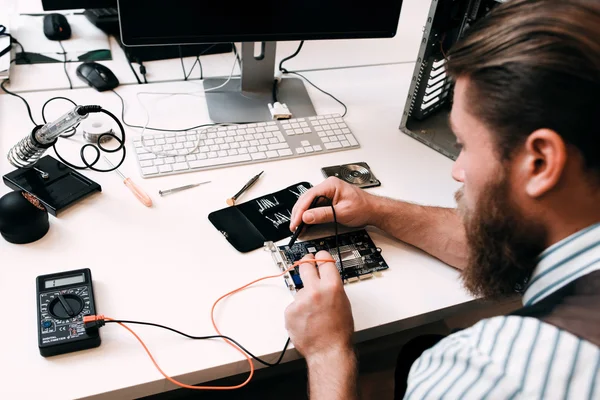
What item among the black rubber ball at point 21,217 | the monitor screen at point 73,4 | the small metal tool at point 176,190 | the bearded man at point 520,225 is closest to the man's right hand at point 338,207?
the bearded man at point 520,225

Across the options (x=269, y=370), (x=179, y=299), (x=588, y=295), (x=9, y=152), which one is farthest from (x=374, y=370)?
(x=9, y=152)

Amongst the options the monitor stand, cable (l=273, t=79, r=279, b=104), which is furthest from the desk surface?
cable (l=273, t=79, r=279, b=104)

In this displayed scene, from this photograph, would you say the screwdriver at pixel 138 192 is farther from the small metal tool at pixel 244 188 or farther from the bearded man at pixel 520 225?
the bearded man at pixel 520 225

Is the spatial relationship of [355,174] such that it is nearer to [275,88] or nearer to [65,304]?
[275,88]

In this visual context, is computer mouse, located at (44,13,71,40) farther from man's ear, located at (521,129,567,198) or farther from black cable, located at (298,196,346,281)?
man's ear, located at (521,129,567,198)

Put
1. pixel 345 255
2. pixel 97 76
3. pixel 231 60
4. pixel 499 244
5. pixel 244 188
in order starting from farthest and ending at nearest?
pixel 231 60
pixel 97 76
pixel 244 188
pixel 345 255
pixel 499 244

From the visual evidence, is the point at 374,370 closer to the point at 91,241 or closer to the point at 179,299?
the point at 179,299

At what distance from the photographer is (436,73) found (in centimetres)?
127

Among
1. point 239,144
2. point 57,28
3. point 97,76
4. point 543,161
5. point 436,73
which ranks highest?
point 57,28

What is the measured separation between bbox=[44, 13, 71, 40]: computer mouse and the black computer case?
95cm

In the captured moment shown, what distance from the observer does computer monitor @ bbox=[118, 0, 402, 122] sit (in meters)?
1.03

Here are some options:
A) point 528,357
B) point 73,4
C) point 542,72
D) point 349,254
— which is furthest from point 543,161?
point 73,4

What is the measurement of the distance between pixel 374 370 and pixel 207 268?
48 cm

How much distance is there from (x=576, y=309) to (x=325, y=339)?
1.19ft
